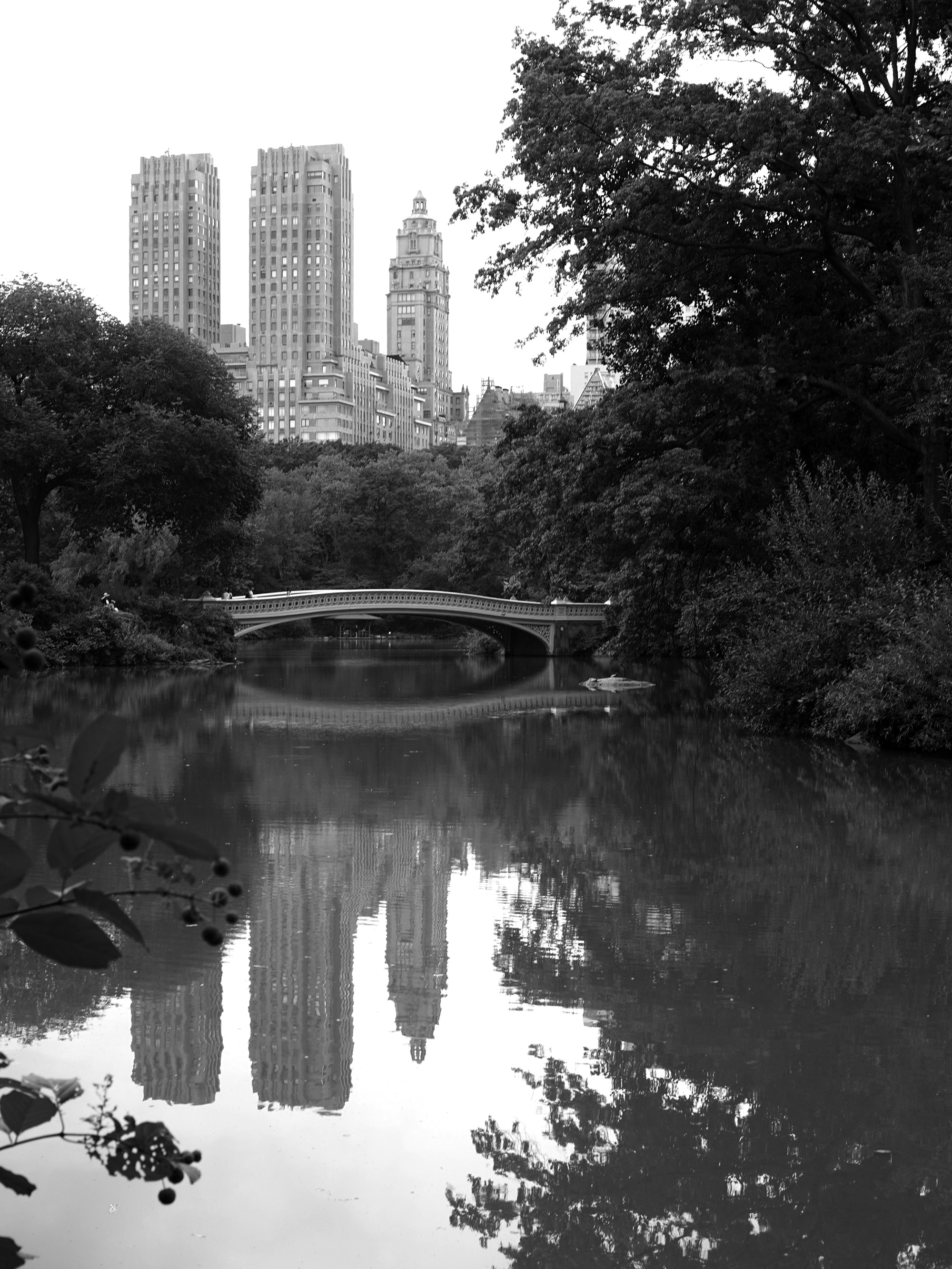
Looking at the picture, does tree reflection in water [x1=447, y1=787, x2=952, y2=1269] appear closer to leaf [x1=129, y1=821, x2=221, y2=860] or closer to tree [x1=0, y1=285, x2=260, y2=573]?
leaf [x1=129, y1=821, x2=221, y2=860]

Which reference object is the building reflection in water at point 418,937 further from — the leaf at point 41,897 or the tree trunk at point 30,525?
the tree trunk at point 30,525

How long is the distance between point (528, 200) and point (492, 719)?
24.4ft

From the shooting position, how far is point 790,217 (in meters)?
18.5

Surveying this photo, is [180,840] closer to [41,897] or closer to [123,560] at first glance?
[41,897]

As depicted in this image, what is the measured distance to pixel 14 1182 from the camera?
189cm

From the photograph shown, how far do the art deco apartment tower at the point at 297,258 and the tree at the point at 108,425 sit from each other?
11076 cm

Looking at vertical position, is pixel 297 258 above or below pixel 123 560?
above

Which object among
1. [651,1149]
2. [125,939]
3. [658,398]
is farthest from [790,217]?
[651,1149]

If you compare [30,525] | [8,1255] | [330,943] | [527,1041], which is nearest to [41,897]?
[8,1255]

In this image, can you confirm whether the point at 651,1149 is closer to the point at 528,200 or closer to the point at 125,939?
the point at 125,939

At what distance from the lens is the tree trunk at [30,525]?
34.6m

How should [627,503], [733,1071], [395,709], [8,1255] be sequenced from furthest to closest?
[395,709] < [627,503] < [733,1071] < [8,1255]

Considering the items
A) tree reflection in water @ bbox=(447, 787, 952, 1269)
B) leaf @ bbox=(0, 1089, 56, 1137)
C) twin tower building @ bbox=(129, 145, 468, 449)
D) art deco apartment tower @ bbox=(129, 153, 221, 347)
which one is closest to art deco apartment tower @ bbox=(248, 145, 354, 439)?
twin tower building @ bbox=(129, 145, 468, 449)

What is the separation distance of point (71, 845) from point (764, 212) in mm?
18200
